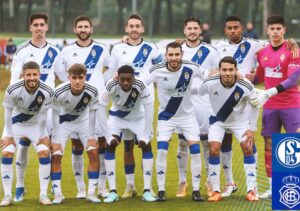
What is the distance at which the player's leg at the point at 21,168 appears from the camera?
10758 mm

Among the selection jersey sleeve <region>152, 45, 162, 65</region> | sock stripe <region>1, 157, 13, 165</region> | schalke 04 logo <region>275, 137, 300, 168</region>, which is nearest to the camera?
schalke 04 logo <region>275, 137, 300, 168</region>

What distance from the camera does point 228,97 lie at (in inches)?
423

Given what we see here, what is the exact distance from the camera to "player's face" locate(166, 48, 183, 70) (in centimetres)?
1070

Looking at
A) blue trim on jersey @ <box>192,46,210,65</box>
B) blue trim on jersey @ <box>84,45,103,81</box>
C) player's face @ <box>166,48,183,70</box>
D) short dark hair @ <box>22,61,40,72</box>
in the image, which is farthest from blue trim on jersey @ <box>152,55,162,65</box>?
short dark hair @ <box>22,61,40,72</box>

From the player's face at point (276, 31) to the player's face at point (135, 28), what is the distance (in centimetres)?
→ 158

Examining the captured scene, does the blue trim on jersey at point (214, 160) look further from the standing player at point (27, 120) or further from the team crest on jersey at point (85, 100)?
the standing player at point (27, 120)

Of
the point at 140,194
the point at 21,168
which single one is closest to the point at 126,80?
the point at 140,194

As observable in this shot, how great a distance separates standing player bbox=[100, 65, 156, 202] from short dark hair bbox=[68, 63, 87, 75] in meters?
0.44

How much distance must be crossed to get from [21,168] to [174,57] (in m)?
2.25

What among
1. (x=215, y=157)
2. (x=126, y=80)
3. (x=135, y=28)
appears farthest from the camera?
(x=135, y=28)

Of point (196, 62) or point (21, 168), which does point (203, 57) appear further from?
point (21, 168)

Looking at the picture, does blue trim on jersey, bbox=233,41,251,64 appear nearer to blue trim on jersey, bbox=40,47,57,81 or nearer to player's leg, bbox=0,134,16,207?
blue trim on jersey, bbox=40,47,57,81

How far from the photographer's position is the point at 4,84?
2669cm

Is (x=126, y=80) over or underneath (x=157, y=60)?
underneath
